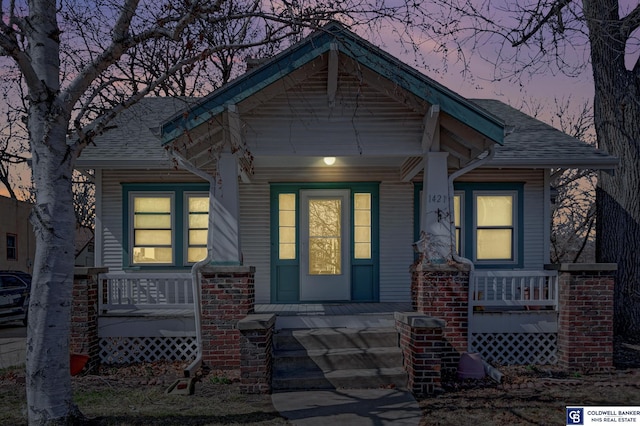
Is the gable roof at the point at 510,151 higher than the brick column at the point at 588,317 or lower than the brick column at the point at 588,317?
higher

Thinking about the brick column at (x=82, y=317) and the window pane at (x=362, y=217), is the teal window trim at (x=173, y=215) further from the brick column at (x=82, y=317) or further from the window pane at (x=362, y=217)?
the window pane at (x=362, y=217)

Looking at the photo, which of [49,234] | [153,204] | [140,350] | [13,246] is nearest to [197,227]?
[153,204]

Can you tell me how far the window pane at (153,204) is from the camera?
10.5m

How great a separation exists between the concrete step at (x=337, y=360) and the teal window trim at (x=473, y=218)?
12.5 feet

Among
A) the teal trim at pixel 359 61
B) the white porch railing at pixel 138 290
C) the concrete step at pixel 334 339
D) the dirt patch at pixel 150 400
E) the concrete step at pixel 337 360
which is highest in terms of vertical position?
the teal trim at pixel 359 61

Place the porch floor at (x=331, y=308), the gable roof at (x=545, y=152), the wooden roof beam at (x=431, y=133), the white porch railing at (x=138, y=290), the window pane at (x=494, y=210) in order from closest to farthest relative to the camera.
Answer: the wooden roof beam at (x=431, y=133) < the white porch railing at (x=138, y=290) < the porch floor at (x=331, y=308) < the gable roof at (x=545, y=152) < the window pane at (x=494, y=210)

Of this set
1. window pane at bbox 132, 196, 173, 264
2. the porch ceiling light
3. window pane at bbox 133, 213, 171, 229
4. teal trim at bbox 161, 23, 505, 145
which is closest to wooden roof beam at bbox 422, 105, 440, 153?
teal trim at bbox 161, 23, 505, 145

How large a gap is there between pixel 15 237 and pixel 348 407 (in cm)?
2496

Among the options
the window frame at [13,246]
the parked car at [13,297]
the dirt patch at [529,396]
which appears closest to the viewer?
the dirt patch at [529,396]

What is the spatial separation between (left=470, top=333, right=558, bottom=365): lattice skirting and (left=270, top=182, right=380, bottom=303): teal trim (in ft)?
8.44

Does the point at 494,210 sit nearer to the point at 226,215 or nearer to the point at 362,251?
the point at 362,251

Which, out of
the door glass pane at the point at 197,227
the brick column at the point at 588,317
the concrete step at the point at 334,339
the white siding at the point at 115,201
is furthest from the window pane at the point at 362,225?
the brick column at the point at 588,317

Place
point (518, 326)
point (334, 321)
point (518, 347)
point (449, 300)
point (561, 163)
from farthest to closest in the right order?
point (561, 163)
point (518, 347)
point (518, 326)
point (334, 321)
point (449, 300)

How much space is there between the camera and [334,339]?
24.5 ft
